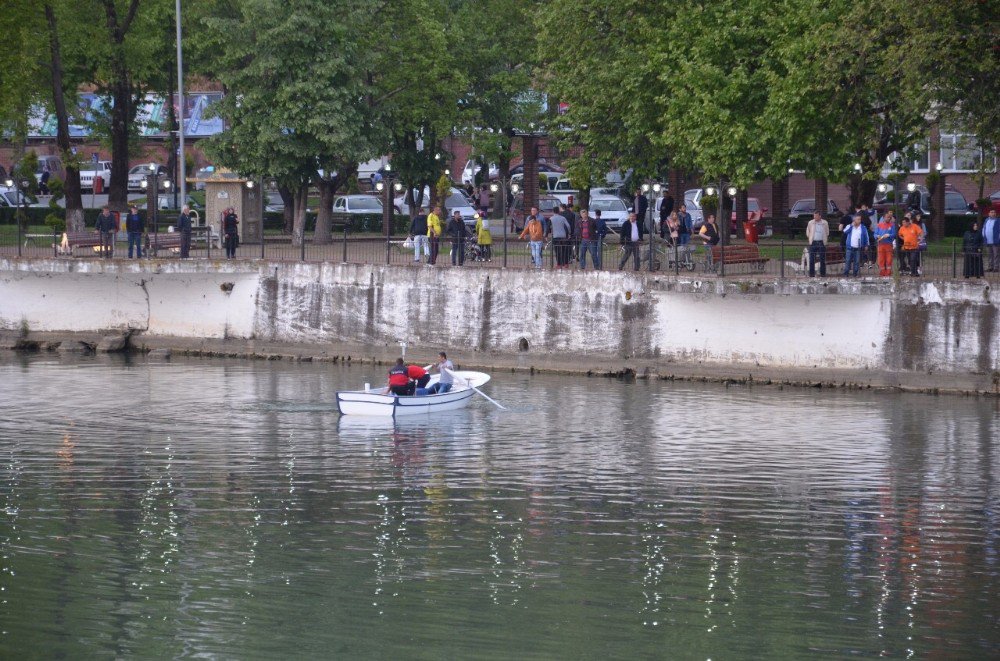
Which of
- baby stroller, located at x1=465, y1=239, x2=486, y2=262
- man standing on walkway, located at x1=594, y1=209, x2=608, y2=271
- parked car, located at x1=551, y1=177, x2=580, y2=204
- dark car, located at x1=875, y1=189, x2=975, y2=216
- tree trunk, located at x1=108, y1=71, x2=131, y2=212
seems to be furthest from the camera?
parked car, located at x1=551, y1=177, x2=580, y2=204

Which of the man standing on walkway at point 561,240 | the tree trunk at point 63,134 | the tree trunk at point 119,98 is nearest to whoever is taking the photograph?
the man standing on walkway at point 561,240

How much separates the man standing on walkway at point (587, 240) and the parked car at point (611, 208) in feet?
49.0

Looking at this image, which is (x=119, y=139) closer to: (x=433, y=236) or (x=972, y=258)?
(x=433, y=236)

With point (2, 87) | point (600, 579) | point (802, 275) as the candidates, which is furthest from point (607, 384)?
point (2, 87)

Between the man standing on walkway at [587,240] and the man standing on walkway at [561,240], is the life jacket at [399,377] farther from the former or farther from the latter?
the man standing on walkway at [561,240]

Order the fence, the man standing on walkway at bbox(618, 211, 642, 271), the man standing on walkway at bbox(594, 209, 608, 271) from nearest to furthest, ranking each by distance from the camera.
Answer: the fence, the man standing on walkway at bbox(618, 211, 642, 271), the man standing on walkway at bbox(594, 209, 608, 271)

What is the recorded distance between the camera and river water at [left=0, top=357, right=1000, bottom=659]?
1808cm

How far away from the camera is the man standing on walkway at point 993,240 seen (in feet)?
122

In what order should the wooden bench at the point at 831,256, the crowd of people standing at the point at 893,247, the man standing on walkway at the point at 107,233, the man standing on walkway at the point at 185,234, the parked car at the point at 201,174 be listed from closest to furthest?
the crowd of people standing at the point at 893,247 < the wooden bench at the point at 831,256 < the man standing on walkway at the point at 185,234 < the man standing on walkway at the point at 107,233 < the parked car at the point at 201,174

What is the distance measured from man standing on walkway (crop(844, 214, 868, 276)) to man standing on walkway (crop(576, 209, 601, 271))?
22.4 ft

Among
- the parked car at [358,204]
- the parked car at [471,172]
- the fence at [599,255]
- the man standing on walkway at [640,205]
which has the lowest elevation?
the fence at [599,255]

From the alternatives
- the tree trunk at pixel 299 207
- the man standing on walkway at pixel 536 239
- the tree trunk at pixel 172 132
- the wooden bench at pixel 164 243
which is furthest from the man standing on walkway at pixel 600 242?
Answer: the tree trunk at pixel 172 132

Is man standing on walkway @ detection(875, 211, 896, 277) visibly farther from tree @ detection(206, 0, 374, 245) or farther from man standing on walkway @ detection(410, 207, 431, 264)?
tree @ detection(206, 0, 374, 245)

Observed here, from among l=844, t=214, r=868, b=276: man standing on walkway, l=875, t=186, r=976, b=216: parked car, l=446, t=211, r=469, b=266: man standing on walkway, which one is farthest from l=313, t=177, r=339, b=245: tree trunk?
l=844, t=214, r=868, b=276: man standing on walkway
